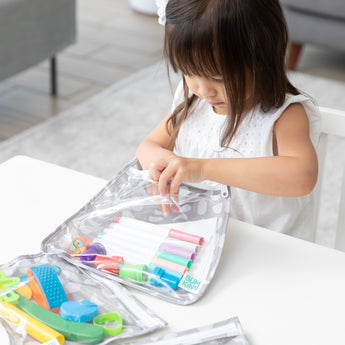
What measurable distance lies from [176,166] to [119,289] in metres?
0.18

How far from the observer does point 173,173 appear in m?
0.72

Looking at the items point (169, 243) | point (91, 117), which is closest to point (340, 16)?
point (91, 117)

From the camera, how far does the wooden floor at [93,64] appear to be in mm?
2346

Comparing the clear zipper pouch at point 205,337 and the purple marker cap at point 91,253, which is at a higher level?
the clear zipper pouch at point 205,337

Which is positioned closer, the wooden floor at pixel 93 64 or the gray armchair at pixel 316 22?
the wooden floor at pixel 93 64

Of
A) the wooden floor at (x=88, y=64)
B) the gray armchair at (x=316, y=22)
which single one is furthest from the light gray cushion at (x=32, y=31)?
the gray armchair at (x=316, y=22)

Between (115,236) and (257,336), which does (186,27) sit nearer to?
(115,236)

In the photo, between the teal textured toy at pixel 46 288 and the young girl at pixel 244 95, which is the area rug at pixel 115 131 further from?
the teal textured toy at pixel 46 288

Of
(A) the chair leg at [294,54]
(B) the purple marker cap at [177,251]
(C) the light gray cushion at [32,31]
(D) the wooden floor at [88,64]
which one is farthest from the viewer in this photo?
(A) the chair leg at [294,54]

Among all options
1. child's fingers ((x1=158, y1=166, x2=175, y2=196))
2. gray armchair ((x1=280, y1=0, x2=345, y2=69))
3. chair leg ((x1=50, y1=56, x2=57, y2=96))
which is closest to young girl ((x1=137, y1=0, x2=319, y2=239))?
child's fingers ((x1=158, y1=166, x2=175, y2=196))

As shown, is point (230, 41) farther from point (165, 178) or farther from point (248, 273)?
Answer: point (248, 273)

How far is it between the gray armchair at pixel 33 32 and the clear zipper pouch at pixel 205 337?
1.73 meters

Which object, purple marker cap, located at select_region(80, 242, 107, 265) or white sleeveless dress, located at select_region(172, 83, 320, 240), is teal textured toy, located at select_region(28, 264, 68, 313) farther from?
white sleeveless dress, located at select_region(172, 83, 320, 240)

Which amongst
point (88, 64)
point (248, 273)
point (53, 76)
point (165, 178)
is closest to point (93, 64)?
point (88, 64)
